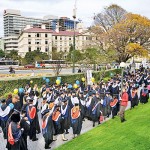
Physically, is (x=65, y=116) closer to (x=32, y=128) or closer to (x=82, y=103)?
(x=32, y=128)

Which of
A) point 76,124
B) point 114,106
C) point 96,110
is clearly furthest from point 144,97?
point 76,124

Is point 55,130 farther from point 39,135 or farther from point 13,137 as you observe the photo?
point 13,137

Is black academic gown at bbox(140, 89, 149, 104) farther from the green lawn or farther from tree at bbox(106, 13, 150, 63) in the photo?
tree at bbox(106, 13, 150, 63)

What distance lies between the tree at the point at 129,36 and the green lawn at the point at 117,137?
2740cm

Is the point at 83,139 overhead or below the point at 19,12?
below

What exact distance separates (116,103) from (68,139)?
14.8 ft

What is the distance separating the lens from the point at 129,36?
4116 cm

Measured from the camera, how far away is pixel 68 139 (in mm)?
12305

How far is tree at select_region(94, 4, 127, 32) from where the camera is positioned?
47594mm

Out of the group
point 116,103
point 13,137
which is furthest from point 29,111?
point 116,103

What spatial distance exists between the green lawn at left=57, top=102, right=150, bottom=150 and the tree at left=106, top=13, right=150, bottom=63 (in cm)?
2740

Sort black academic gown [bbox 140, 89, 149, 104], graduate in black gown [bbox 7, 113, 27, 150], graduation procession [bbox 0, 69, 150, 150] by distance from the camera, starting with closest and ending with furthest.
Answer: graduate in black gown [bbox 7, 113, 27, 150], graduation procession [bbox 0, 69, 150, 150], black academic gown [bbox 140, 89, 149, 104]

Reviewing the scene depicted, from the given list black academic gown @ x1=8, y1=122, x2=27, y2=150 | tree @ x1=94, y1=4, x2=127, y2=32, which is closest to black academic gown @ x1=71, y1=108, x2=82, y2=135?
black academic gown @ x1=8, y1=122, x2=27, y2=150

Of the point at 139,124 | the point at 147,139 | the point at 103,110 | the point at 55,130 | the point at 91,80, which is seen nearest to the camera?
the point at 147,139
